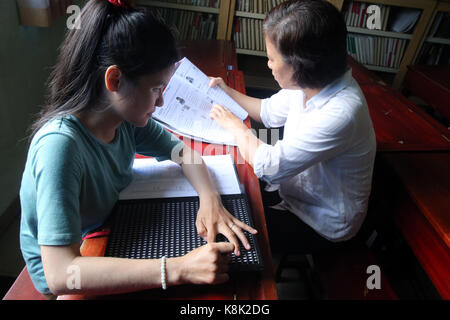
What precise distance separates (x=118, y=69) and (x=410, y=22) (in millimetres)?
2869

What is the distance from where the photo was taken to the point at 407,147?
1284 millimetres

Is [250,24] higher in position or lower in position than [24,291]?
higher

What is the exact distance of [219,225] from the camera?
0.70 metres

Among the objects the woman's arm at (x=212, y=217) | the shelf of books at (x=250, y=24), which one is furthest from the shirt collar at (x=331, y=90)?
the shelf of books at (x=250, y=24)

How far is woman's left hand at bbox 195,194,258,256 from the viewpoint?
68cm

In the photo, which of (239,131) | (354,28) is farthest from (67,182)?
(354,28)

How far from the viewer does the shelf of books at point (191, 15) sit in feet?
8.56

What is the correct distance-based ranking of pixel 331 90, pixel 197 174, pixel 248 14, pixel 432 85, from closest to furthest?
pixel 197 174 → pixel 331 90 → pixel 432 85 → pixel 248 14

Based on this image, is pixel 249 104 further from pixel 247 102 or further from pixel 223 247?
pixel 223 247

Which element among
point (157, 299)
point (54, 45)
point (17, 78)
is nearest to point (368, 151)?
point (157, 299)

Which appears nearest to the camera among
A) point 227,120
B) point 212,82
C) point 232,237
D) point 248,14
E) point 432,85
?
point 232,237

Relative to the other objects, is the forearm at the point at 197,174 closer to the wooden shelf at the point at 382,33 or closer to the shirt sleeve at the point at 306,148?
the shirt sleeve at the point at 306,148

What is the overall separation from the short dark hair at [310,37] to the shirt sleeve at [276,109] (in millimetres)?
310

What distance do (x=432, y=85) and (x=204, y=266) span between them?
237 centimetres
